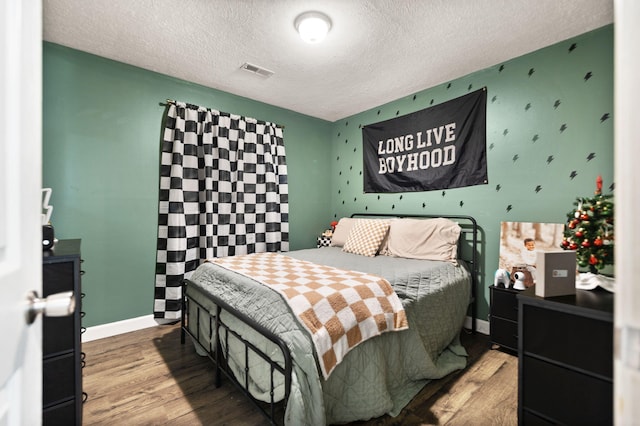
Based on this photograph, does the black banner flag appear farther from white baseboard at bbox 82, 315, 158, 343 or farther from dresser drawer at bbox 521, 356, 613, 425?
white baseboard at bbox 82, 315, 158, 343

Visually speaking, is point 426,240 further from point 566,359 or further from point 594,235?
point 566,359

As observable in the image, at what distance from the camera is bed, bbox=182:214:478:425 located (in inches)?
51.6

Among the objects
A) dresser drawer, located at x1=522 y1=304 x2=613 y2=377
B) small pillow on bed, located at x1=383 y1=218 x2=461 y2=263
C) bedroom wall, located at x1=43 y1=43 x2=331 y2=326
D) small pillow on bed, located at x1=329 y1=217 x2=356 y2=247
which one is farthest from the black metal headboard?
bedroom wall, located at x1=43 y1=43 x2=331 y2=326

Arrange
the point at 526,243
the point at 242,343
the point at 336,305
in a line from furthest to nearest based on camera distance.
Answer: the point at 526,243
the point at 242,343
the point at 336,305

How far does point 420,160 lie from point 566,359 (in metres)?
2.36

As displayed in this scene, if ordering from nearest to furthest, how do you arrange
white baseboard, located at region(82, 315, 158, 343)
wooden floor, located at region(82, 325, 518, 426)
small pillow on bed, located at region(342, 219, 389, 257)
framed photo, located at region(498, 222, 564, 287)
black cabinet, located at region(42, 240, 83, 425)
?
black cabinet, located at region(42, 240, 83, 425)
wooden floor, located at region(82, 325, 518, 426)
framed photo, located at region(498, 222, 564, 287)
white baseboard, located at region(82, 315, 158, 343)
small pillow on bed, located at region(342, 219, 389, 257)

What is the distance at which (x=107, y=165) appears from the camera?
258 cm

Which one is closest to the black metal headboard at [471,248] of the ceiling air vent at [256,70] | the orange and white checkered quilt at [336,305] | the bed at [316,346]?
the bed at [316,346]

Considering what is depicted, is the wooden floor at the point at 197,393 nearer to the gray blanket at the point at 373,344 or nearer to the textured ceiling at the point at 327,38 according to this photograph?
the gray blanket at the point at 373,344

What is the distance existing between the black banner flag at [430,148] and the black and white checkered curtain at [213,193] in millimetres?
1197

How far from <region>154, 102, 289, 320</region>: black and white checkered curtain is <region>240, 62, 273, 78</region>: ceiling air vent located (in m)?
0.65

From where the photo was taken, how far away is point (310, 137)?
4.06m
